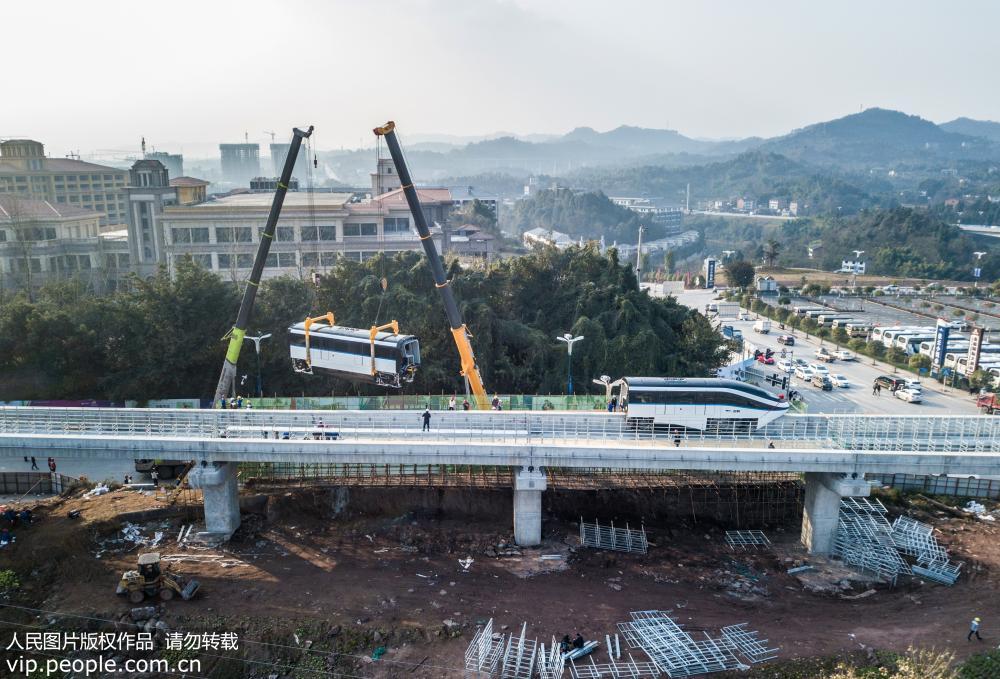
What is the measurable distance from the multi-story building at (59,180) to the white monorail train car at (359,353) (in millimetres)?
65451

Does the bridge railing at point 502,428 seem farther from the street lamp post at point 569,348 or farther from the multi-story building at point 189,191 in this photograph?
the multi-story building at point 189,191

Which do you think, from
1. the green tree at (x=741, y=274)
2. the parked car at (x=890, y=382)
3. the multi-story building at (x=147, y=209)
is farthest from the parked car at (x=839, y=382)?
the multi-story building at (x=147, y=209)

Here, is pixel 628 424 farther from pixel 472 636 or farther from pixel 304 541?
pixel 304 541

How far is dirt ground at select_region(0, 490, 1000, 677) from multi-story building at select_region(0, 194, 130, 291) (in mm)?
45251

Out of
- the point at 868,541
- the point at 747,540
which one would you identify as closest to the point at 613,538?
the point at 747,540

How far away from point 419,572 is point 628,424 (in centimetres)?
1039

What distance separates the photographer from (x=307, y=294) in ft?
149

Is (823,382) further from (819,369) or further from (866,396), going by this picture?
(866,396)

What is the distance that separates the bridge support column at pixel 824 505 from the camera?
2577 centimetres

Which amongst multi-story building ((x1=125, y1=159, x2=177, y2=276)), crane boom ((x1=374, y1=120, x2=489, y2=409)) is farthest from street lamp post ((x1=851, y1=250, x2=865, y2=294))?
multi-story building ((x1=125, y1=159, x2=177, y2=276))

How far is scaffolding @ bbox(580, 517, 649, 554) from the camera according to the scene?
26.9 m

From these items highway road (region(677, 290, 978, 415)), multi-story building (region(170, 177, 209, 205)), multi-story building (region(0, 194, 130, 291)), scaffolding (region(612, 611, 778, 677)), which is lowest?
scaffolding (region(612, 611, 778, 677))

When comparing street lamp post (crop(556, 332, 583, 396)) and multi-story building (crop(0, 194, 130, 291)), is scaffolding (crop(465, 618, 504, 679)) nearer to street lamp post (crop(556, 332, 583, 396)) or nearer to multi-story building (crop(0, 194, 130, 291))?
street lamp post (crop(556, 332, 583, 396))

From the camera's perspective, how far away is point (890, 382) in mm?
48562
